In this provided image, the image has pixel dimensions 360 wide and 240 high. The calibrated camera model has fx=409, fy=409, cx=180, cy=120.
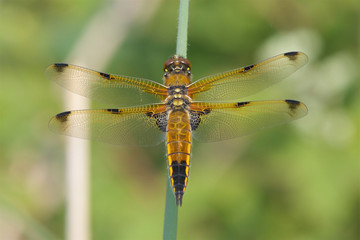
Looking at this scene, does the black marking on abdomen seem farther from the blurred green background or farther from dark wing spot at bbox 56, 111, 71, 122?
the blurred green background

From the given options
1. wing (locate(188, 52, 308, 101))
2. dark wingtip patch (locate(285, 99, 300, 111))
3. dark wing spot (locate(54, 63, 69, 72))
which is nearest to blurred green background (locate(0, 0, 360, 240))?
wing (locate(188, 52, 308, 101))

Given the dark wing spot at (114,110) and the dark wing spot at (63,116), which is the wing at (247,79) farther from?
the dark wing spot at (63,116)

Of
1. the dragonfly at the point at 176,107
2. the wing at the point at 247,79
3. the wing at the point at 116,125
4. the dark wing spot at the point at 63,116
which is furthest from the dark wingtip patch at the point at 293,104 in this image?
the dark wing spot at the point at 63,116

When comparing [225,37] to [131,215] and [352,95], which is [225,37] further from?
[131,215]

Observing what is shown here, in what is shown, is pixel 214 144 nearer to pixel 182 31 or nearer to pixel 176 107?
pixel 176 107

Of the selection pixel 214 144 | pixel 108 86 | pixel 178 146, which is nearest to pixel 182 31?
pixel 178 146
